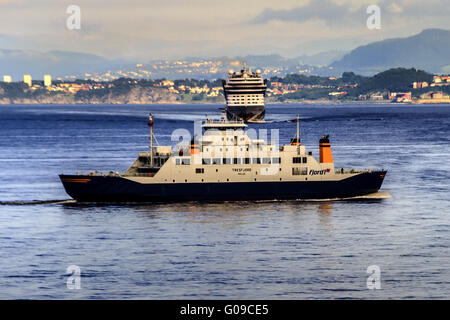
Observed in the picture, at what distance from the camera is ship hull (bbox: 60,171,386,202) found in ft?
163

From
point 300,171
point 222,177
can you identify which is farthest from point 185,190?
point 300,171

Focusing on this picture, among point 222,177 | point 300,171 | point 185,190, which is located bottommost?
point 185,190

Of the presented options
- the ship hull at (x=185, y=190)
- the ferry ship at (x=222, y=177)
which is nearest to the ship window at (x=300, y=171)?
the ferry ship at (x=222, y=177)

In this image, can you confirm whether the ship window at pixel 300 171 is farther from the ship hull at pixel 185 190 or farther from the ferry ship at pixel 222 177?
the ship hull at pixel 185 190

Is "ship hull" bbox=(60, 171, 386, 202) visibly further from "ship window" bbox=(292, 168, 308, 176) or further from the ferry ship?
"ship window" bbox=(292, 168, 308, 176)

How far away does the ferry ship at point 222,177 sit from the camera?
4975 centimetres

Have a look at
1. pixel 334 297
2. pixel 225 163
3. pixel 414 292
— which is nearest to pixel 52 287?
pixel 334 297

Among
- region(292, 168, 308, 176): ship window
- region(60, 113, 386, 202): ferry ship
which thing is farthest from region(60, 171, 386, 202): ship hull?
region(292, 168, 308, 176): ship window

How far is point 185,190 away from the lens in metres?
49.9

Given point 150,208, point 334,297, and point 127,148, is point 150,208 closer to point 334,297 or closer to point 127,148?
point 334,297

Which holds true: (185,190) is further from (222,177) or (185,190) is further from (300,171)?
(300,171)

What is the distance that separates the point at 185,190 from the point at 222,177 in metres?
2.45

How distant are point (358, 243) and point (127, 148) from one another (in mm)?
61824

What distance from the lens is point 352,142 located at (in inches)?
4284
